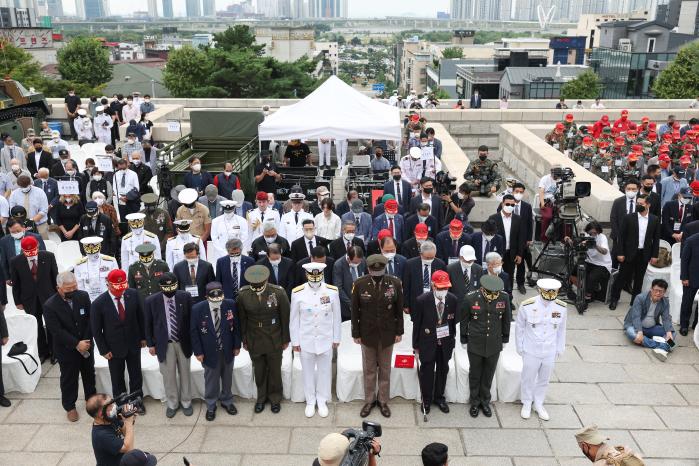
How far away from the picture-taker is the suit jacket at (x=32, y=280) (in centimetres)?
777

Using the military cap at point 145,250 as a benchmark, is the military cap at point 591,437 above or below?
below

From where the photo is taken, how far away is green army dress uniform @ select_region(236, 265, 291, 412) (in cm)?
668

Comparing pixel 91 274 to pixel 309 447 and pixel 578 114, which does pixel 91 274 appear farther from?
pixel 578 114

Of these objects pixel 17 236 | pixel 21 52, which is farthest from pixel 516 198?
pixel 21 52

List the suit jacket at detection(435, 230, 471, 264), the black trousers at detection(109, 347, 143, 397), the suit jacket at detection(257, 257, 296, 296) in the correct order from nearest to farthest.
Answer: the black trousers at detection(109, 347, 143, 397), the suit jacket at detection(257, 257, 296, 296), the suit jacket at detection(435, 230, 471, 264)

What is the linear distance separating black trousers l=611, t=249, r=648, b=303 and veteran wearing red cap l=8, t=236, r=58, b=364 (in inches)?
318

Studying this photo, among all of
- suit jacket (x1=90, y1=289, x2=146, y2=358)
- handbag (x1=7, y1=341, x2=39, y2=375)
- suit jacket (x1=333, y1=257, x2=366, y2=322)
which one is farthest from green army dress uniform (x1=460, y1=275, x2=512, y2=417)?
handbag (x1=7, y1=341, x2=39, y2=375)

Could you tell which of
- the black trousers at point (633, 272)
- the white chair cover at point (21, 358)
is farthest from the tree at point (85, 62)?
the black trousers at point (633, 272)

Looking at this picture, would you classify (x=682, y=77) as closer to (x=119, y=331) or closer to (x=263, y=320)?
(x=263, y=320)

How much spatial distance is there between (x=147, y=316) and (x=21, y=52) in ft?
152

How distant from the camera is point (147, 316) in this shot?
6613mm

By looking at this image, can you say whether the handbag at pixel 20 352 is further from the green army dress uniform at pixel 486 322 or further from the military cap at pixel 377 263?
the green army dress uniform at pixel 486 322

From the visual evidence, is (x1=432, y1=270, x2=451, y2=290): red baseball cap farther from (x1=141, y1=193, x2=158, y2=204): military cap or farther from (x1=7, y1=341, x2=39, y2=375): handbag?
(x1=141, y1=193, x2=158, y2=204): military cap

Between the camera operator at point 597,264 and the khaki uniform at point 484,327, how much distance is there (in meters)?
3.36
